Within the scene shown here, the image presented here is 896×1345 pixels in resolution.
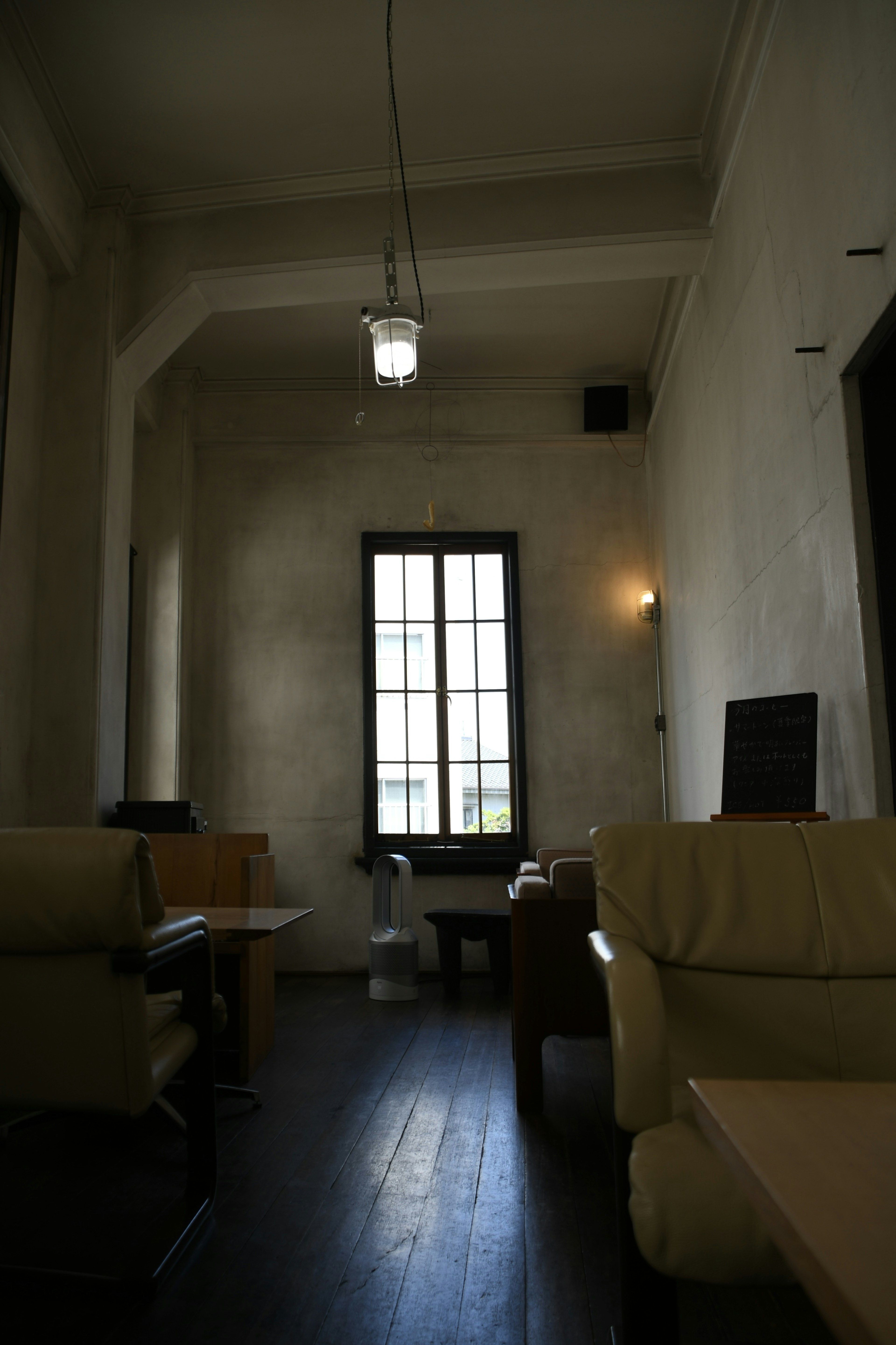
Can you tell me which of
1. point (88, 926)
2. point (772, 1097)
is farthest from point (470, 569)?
point (772, 1097)

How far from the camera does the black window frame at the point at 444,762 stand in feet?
21.2

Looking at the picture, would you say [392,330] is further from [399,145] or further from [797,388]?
[797,388]

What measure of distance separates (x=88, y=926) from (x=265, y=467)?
19.1 feet

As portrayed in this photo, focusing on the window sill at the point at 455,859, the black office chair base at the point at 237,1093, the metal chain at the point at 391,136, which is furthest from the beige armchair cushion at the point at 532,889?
the window sill at the point at 455,859

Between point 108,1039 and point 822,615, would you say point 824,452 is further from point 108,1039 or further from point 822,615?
point 108,1039

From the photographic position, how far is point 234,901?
4.28m

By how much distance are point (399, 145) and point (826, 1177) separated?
501 centimetres

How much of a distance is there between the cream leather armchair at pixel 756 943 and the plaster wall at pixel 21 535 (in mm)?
3351

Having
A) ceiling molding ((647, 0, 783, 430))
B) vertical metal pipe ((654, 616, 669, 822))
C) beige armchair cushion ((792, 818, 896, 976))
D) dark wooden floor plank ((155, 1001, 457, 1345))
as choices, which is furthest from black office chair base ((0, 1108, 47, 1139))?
ceiling molding ((647, 0, 783, 430))

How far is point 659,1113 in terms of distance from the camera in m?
1.41

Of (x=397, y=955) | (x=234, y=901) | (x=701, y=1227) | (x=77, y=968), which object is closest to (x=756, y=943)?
(x=701, y=1227)

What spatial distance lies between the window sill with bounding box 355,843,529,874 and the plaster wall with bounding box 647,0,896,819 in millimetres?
1658

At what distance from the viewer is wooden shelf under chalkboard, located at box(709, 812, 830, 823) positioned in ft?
9.53

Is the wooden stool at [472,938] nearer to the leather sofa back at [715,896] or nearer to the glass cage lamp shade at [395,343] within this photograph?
the glass cage lamp shade at [395,343]
